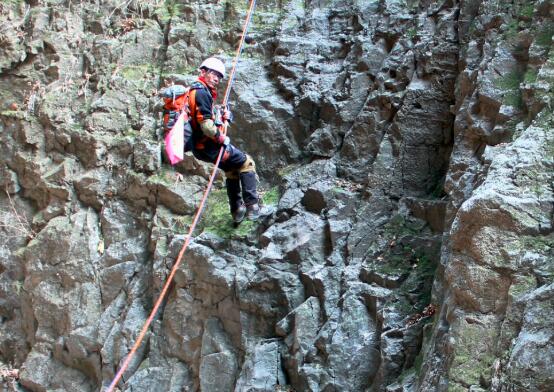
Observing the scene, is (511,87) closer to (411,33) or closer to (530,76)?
(530,76)

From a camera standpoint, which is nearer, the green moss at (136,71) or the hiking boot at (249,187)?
the hiking boot at (249,187)

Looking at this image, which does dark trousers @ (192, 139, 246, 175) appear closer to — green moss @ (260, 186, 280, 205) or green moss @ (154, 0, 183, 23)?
green moss @ (260, 186, 280, 205)

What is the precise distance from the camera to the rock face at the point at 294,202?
16.7 feet

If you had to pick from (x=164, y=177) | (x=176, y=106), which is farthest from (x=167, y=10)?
(x=176, y=106)

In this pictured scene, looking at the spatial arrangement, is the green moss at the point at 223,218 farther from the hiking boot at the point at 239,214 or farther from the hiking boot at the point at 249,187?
the hiking boot at the point at 249,187

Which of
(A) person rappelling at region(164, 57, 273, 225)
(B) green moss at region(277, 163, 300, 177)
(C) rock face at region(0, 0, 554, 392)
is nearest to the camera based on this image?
(C) rock face at region(0, 0, 554, 392)

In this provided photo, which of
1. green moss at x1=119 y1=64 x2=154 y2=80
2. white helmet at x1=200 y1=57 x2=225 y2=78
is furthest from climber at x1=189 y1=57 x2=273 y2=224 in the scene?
green moss at x1=119 y1=64 x2=154 y2=80

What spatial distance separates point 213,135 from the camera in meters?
7.62

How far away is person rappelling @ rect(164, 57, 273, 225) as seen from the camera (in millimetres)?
7570

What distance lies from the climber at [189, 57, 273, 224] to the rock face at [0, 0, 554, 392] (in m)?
0.33

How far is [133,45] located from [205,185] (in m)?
2.97

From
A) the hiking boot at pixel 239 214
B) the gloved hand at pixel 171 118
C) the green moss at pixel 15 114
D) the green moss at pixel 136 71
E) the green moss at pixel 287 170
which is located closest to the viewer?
the gloved hand at pixel 171 118

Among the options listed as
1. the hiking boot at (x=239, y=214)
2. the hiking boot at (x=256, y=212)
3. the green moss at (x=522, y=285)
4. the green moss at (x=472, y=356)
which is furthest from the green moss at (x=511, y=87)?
the hiking boot at (x=239, y=214)

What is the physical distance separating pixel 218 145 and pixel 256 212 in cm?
103
